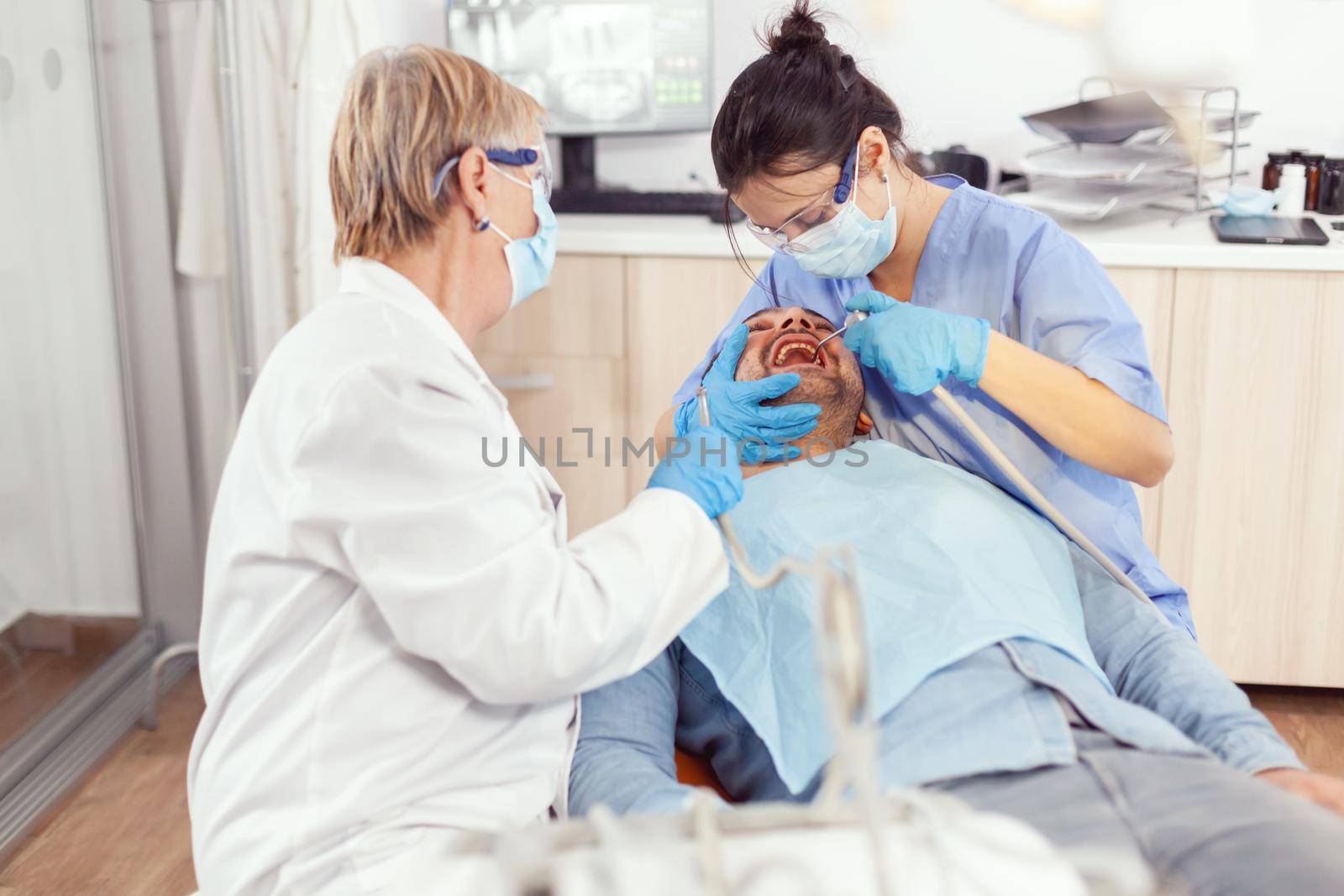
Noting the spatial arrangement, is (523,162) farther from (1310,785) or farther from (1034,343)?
(1310,785)

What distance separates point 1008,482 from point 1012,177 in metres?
1.38

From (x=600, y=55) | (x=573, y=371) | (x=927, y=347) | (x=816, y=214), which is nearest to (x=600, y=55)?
(x=600, y=55)

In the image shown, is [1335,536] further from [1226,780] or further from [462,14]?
→ [462,14]

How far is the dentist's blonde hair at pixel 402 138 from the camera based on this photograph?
1.15 m

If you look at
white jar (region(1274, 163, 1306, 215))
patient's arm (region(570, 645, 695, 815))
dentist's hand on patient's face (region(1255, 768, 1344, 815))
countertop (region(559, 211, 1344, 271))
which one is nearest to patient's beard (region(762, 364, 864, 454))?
patient's arm (region(570, 645, 695, 815))

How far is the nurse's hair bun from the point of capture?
5.07 feet

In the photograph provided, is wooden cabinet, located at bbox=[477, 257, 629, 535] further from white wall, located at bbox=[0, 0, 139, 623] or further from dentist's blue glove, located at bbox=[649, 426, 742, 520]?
dentist's blue glove, located at bbox=[649, 426, 742, 520]

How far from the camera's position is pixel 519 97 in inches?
49.5

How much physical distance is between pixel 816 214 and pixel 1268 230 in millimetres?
1167

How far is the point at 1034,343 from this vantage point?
155 cm

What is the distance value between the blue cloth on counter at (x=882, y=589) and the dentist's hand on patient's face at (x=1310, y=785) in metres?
0.19

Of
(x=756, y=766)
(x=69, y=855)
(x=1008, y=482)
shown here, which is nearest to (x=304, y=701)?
(x=756, y=766)

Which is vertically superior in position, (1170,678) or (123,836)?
(1170,678)

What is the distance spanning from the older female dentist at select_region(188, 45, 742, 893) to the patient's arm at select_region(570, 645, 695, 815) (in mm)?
32
